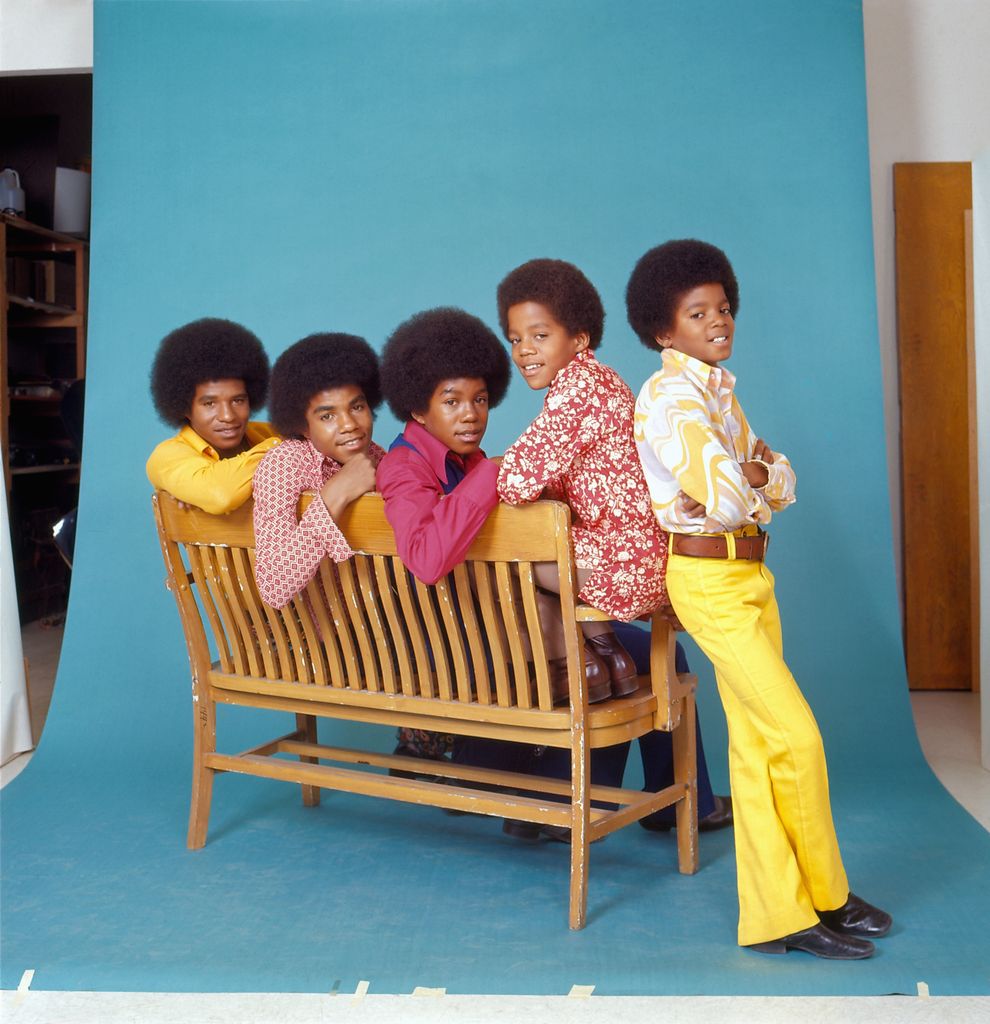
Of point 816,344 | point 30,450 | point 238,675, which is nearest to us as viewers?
point 238,675

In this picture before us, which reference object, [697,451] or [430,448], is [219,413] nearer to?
[430,448]

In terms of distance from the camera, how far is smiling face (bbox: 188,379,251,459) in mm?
3430

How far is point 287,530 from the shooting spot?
2898 millimetres

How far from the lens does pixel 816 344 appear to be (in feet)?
14.6

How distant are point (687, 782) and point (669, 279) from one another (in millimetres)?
1292

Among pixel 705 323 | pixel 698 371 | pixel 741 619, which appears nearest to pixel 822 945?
pixel 741 619

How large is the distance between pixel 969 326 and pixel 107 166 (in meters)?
3.58

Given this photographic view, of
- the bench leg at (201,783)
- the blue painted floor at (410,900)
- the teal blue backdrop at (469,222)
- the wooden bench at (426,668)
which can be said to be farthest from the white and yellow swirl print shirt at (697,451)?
the teal blue backdrop at (469,222)

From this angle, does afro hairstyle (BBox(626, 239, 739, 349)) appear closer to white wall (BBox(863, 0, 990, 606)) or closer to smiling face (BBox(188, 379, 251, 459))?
smiling face (BBox(188, 379, 251, 459))

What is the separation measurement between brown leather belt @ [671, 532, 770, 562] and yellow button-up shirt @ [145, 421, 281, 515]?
114 centimetres

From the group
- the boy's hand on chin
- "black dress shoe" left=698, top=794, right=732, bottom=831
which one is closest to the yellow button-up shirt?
the boy's hand on chin

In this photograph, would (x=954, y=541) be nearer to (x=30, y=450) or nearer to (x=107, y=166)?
(x=107, y=166)

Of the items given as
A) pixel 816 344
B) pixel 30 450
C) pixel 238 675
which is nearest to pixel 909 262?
pixel 816 344

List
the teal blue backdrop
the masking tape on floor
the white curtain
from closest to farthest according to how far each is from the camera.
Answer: the masking tape on floor, the white curtain, the teal blue backdrop
